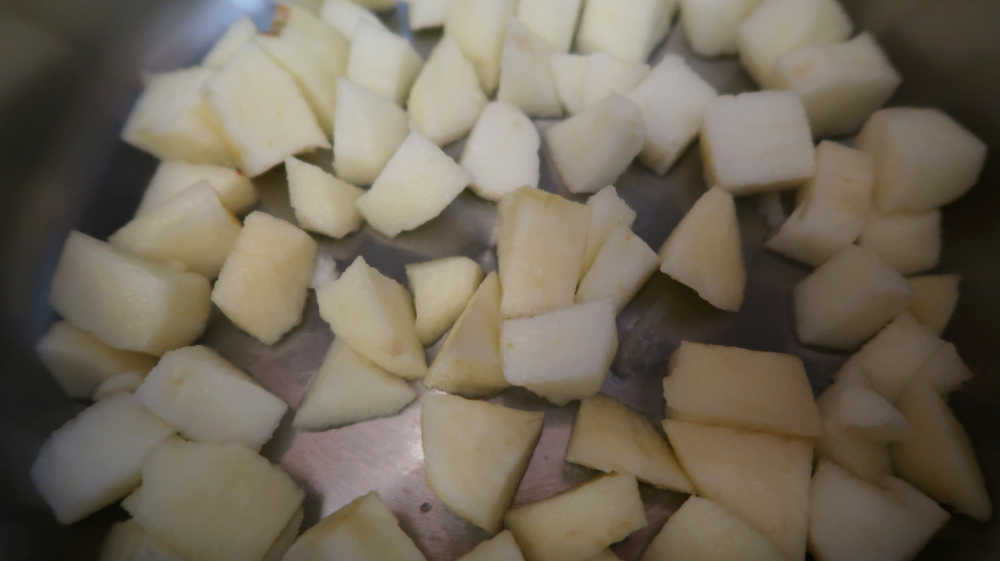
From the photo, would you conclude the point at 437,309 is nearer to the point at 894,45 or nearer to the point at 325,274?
the point at 325,274

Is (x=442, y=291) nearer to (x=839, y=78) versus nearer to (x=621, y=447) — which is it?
(x=621, y=447)

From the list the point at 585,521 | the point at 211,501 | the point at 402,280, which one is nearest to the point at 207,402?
the point at 211,501

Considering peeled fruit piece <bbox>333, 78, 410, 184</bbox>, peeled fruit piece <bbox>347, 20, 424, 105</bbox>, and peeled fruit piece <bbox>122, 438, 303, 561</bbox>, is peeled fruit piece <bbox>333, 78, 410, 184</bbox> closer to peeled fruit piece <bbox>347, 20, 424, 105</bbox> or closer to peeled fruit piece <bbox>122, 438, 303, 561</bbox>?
peeled fruit piece <bbox>347, 20, 424, 105</bbox>

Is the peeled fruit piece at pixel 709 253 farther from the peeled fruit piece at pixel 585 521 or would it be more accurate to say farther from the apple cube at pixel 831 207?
the peeled fruit piece at pixel 585 521

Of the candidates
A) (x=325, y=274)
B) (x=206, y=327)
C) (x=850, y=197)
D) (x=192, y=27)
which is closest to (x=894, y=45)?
(x=850, y=197)

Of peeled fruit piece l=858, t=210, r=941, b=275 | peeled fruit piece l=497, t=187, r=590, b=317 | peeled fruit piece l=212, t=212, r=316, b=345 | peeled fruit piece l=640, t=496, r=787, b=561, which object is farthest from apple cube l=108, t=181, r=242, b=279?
peeled fruit piece l=858, t=210, r=941, b=275

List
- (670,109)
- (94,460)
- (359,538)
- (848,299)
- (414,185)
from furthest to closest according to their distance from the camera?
1. (670,109)
2. (414,185)
3. (848,299)
4. (94,460)
5. (359,538)
